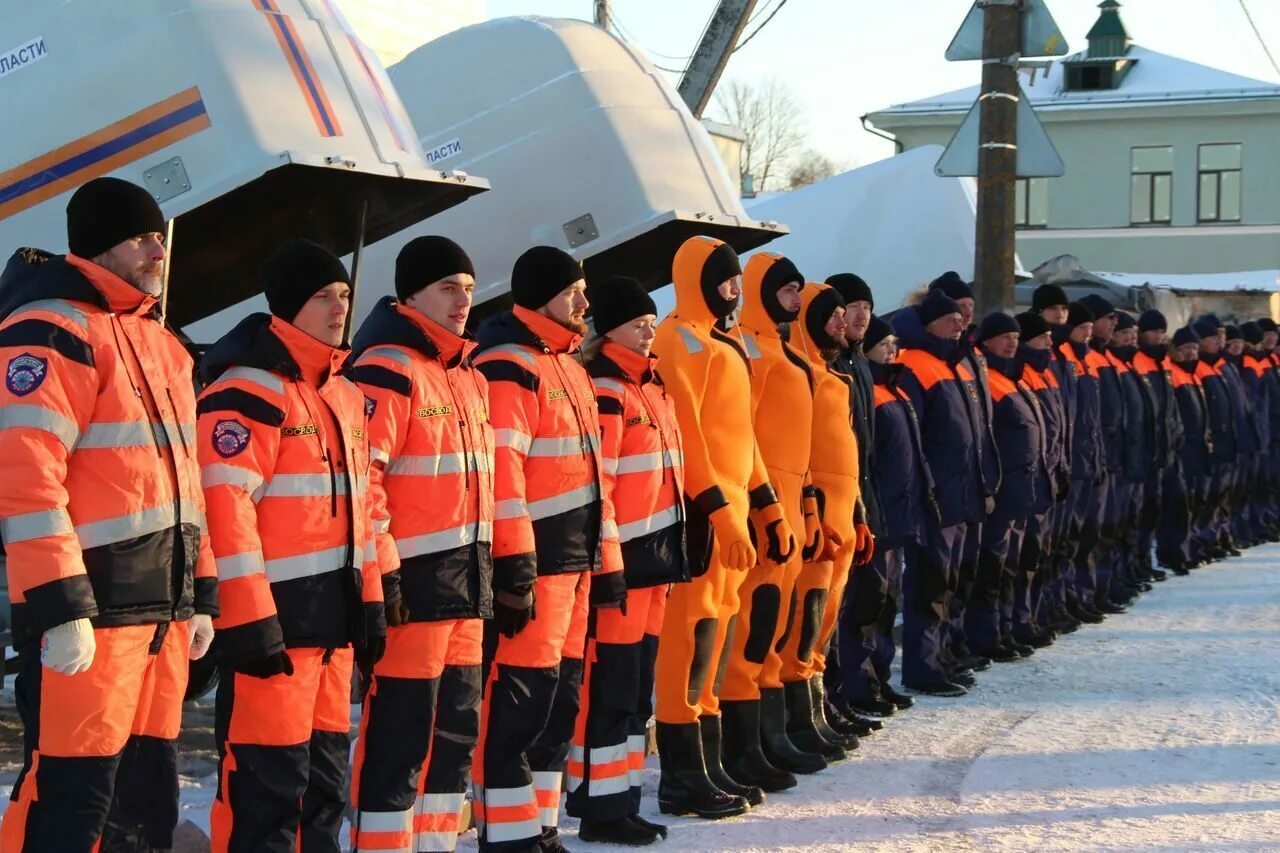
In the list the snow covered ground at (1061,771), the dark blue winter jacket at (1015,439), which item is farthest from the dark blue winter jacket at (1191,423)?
the dark blue winter jacket at (1015,439)

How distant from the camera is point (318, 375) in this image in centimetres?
448

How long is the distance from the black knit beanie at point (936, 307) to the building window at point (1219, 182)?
116ft

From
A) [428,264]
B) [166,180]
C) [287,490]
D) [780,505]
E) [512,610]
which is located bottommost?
[512,610]

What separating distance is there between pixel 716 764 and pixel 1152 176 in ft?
127

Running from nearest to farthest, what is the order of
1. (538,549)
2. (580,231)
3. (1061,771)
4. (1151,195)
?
1. (538,549)
2. (1061,771)
3. (580,231)
4. (1151,195)

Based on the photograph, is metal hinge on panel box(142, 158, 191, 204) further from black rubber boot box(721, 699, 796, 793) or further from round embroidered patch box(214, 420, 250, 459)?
black rubber boot box(721, 699, 796, 793)

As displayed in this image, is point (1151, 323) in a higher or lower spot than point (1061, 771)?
higher

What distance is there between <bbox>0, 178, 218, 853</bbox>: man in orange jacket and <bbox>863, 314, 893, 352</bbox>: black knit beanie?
505 cm

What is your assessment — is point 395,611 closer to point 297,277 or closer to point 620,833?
point 297,277

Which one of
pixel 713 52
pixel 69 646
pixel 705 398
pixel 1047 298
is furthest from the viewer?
pixel 713 52

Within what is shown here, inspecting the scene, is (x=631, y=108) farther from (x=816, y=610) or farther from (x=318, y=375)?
(x=318, y=375)

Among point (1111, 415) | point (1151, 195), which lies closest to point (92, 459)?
point (1111, 415)

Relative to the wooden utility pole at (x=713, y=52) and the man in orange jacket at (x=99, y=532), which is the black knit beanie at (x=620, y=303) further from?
the wooden utility pole at (x=713, y=52)

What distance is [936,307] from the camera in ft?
29.9
